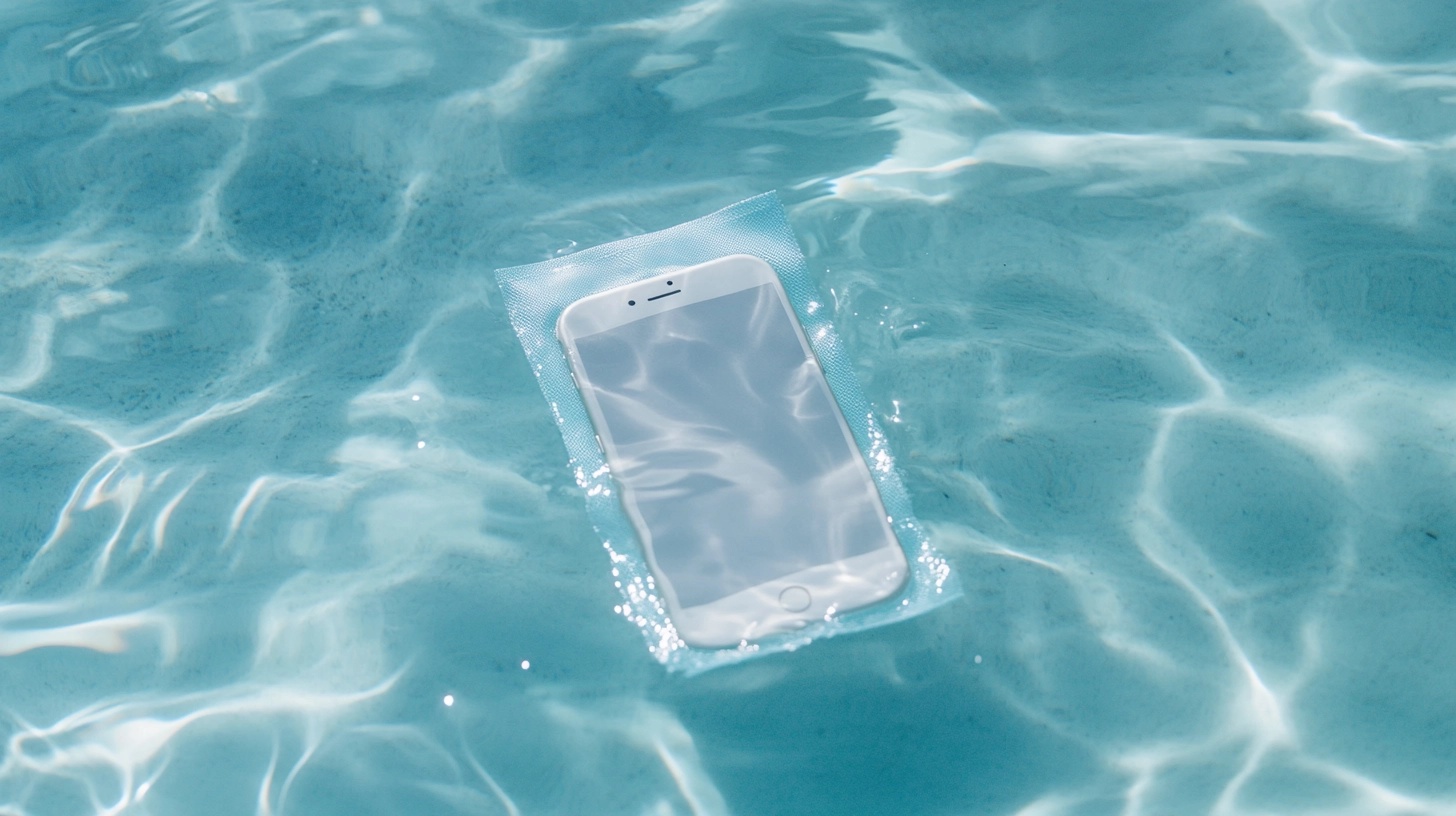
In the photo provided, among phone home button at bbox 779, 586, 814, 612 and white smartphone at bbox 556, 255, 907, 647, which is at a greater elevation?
white smartphone at bbox 556, 255, 907, 647

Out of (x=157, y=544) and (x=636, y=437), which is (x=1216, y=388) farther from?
(x=157, y=544)

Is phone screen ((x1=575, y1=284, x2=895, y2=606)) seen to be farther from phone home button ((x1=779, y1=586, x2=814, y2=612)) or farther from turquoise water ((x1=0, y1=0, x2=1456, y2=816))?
turquoise water ((x1=0, y1=0, x2=1456, y2=816))

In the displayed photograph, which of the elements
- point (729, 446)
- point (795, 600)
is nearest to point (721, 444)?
point (729, 446)

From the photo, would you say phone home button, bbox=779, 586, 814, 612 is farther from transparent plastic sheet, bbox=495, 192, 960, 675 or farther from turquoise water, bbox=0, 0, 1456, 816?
turquoise water, bbox=0, 0, 1456, 816

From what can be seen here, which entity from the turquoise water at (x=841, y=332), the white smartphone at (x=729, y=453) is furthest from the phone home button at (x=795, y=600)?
the turquoise water at (x=841, y=332)

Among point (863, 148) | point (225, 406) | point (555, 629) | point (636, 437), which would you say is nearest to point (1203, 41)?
point (863, 148)

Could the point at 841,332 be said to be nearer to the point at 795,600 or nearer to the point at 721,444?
the point at 721,444

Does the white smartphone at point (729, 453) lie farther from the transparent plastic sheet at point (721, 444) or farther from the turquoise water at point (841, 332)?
the turquoise water at point (841, 332)

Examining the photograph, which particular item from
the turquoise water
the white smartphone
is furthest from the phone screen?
the turquoise water
